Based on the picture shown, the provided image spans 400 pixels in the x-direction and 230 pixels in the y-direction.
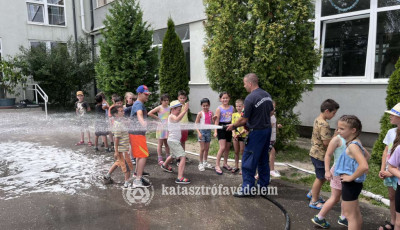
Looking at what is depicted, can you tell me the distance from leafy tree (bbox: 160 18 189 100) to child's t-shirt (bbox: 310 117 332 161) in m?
6.13

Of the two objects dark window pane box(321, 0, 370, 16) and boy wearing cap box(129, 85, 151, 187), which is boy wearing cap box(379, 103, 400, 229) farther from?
dark window pane box(321, 0, 370, 16)

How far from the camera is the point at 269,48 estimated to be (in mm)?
6070

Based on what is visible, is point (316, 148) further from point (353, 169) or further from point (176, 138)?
point (176, 138)

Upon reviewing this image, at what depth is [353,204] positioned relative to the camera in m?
2.93

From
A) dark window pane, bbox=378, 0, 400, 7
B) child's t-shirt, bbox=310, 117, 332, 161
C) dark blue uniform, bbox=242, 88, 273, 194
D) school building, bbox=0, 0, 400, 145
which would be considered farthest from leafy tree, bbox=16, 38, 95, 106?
child's t-shirt, bbox=310, 117, 332, 161

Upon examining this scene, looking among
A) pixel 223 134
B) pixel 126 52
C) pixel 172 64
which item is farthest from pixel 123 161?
pixel 126 52

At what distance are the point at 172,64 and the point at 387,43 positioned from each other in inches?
247

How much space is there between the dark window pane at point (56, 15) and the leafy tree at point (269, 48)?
16.1 m

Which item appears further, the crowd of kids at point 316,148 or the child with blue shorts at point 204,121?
the child with blue shorts at point 204,121

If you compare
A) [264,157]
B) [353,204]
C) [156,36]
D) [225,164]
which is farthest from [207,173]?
[156,36]

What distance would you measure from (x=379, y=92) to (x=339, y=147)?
4.81m

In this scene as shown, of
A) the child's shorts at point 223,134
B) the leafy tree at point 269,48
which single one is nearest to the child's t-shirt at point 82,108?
the leafy tree at point 269,48

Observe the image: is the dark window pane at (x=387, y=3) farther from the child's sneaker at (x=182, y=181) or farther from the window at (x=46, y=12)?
the window at (x=46, y=12)

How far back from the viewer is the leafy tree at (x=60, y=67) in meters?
15.1
